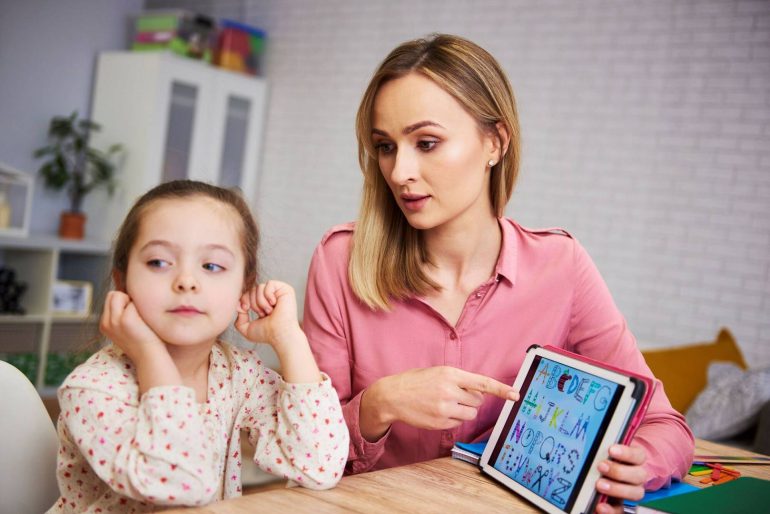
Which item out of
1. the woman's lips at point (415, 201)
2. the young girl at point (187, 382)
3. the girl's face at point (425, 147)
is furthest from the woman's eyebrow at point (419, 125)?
the young girl at point (187, 382)

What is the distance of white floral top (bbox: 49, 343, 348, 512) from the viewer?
41.5 inches

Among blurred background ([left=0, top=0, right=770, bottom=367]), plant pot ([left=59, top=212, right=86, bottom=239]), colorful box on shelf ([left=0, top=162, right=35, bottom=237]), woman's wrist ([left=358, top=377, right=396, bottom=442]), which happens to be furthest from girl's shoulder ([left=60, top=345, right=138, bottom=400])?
plant pot ([left=59, top=212, right=86, bottom=239])

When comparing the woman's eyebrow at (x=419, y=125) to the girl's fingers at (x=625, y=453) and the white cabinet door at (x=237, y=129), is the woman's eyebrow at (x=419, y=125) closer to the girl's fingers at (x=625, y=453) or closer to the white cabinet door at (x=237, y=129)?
the girl's fingers at (x=625, y=453)

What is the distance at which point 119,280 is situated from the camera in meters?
1.30

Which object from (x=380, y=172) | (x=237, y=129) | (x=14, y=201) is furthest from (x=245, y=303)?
(x=237, y=129)

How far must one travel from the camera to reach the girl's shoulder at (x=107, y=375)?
1126 millimetres

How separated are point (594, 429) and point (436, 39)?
875 mm

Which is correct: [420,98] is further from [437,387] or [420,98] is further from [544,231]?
[437,387]

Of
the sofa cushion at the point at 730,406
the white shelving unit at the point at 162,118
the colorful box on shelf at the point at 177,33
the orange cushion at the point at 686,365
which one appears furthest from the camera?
the colorful box on shelf at the point at 177,33

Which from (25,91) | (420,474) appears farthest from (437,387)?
(25,91)

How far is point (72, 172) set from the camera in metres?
5.52

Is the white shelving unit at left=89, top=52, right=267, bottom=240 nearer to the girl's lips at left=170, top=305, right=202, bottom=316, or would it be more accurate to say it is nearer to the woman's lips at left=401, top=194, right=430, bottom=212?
the woman's lips at left=401, top=194, right=430, bottom=212

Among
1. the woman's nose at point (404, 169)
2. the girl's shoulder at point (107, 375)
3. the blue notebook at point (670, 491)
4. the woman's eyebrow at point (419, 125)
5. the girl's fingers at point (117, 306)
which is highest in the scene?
the woman's eyebrow at point (419, 125)

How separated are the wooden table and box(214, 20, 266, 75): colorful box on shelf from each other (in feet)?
16.5
